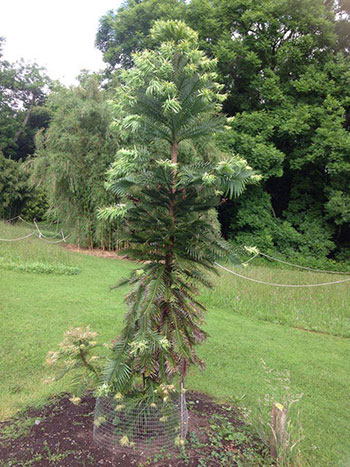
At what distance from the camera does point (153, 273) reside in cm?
237

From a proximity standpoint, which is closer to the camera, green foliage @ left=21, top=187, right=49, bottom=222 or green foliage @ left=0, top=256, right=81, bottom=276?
green foliage @ left=0, top=256, right=81, bottom=276

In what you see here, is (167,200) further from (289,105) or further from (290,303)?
(289,105)

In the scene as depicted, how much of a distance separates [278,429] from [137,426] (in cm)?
94

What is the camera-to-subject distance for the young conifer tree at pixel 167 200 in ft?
7.38

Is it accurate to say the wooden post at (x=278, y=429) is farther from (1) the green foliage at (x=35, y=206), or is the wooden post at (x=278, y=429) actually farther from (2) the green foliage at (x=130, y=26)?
(1) the green foliage at (x=35, y=206)

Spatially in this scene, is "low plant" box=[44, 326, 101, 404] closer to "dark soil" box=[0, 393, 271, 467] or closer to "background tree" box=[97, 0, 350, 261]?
"dark soil" box=[0, 393, 271, 467]

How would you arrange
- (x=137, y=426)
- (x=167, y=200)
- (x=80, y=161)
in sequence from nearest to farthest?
(x=137, y=426) → (x=167, y=200) → (x=80, y=161)

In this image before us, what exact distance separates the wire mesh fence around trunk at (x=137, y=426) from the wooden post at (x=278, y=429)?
23.9 inches

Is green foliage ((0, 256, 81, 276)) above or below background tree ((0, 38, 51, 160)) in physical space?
below

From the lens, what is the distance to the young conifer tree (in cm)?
225

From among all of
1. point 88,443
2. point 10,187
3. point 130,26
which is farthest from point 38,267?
point 130,26

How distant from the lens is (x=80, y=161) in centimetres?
1228

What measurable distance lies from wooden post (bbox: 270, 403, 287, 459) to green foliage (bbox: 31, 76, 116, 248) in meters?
9.94

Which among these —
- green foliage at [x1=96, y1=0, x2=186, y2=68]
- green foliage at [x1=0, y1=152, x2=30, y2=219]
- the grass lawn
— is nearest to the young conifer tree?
the grass lawn
